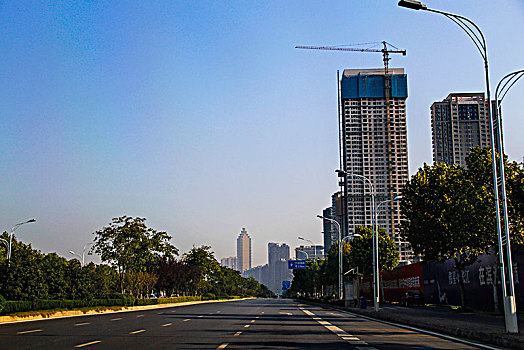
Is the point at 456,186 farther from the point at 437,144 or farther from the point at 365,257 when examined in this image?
the point at 437,144

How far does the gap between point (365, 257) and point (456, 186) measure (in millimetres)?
30728

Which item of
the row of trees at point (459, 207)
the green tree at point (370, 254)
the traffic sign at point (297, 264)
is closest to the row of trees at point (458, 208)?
the row of trees at point (459, 207)

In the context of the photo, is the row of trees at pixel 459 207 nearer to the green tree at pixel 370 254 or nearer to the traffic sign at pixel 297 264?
the green tree at pixel 370 254

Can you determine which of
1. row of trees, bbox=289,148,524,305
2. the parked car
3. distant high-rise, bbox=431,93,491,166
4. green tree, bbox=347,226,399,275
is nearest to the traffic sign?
green tree, bbox=347,226,399,275

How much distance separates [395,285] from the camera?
7769 cm

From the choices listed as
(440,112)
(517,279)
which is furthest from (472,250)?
(440,112)

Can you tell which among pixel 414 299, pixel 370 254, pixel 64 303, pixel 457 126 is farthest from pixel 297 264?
pixel 457 126

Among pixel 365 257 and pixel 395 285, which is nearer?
pixel 365 257

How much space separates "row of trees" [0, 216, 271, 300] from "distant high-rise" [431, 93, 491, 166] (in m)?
107

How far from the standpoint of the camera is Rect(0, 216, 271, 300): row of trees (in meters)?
36.3

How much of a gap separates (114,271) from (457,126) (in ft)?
465

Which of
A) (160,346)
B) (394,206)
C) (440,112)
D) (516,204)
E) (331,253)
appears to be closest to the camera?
(160,346)

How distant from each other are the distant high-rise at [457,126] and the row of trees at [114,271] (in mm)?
107454

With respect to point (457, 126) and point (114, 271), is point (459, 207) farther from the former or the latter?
point (457, 126)
